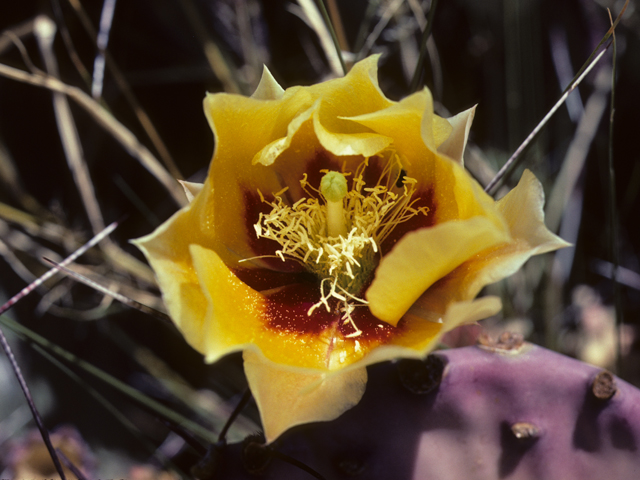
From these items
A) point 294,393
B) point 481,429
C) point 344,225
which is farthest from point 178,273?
point 481,429

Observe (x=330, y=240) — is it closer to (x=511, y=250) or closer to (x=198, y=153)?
(x=511, y=250)

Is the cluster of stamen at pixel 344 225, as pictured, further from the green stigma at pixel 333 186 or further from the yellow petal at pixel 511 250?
the yellow petal at pixel 511 250

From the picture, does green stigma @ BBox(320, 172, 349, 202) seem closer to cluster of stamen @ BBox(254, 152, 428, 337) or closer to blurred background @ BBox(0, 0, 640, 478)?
cluster of stamen @ BBox(254, 152, 428, 337)

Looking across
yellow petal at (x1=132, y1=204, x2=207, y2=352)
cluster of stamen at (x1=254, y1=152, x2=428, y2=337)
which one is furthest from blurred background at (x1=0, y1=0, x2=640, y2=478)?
yellow petal at (x1=132, y1=204, x2=207, y2=352)

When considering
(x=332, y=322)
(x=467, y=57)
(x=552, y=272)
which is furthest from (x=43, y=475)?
(x=467, y=57)

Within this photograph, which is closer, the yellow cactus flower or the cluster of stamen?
the yellow cactus flower

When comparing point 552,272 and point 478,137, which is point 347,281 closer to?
point 552,272

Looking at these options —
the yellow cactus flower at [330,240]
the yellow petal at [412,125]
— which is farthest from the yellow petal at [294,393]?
the yellow petal at [412,125]
